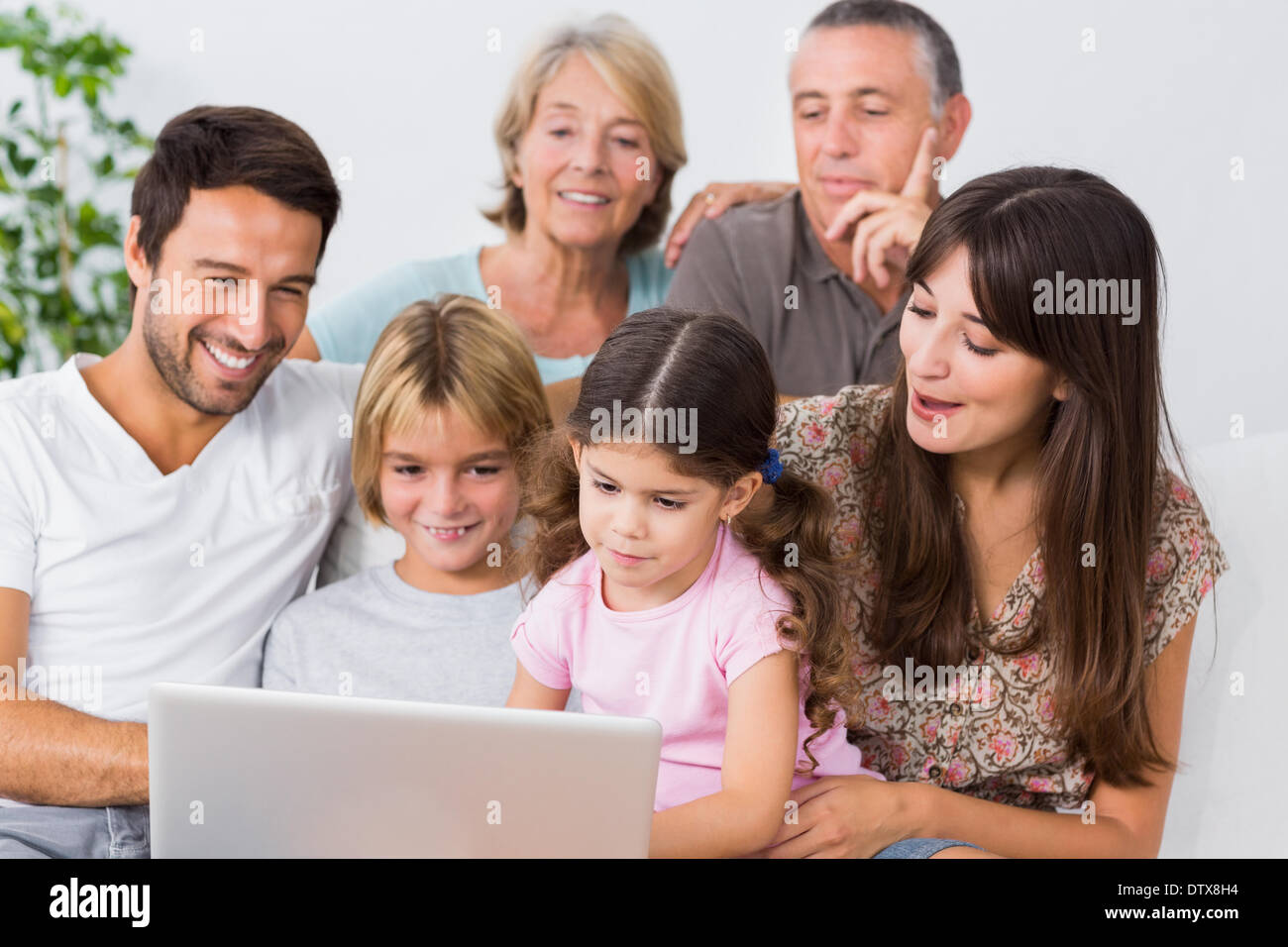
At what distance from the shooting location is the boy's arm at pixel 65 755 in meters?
1.69

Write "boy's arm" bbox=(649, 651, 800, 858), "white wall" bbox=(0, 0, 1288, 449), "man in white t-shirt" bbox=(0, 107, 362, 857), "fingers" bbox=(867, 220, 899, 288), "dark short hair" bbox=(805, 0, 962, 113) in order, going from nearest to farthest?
1. "boy's arm" bbox=(649, 651, 800, 858)
2. "man in white t-shirt" bbox=(0, 107, 362, 857)
3. "fingers" bbox=(867, 220, 899, 288)
4. "dark short hair" bbox=(805, 0, 962, 113)
5. "white wall" bbox=(0, 0, 1288, 449)

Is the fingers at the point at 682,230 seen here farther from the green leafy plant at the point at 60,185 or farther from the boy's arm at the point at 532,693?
the green leafy plant at the point at 60,185

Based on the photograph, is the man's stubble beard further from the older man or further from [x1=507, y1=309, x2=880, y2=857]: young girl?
the older man

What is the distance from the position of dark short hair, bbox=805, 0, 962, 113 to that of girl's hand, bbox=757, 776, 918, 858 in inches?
59.2

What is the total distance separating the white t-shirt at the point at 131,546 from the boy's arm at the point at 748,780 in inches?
34.4

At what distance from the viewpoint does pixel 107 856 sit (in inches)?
68.1

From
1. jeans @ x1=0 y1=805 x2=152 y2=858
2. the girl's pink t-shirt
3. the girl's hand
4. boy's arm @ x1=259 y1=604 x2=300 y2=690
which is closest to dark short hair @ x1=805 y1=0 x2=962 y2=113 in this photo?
the girl's pink t-shirt

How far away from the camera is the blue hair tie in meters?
1.54

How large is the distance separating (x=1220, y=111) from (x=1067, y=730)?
6.29 feet

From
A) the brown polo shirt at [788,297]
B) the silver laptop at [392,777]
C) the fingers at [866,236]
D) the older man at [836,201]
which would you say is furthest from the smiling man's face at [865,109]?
the silver laptop at [392,777]

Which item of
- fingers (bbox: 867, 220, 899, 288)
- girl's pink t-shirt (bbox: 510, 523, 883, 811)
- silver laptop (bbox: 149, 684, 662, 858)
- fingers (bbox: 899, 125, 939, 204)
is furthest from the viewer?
Result: fingers (bbox: 899, 125, 939, 204)

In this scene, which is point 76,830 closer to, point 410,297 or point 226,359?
point 226,359

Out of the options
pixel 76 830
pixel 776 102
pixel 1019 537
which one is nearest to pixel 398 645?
pixel 76 830
